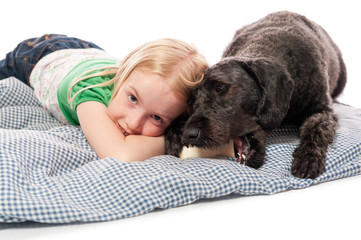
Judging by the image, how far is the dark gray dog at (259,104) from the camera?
1804mm

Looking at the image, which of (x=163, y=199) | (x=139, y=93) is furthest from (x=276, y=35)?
(x=163, y=199)

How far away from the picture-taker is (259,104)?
1892 millimetres

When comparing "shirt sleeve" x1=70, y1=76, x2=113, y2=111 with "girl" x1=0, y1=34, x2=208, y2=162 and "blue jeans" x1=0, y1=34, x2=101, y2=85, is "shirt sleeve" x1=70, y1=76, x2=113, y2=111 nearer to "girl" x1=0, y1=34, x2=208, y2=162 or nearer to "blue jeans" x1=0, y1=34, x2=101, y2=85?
"girl" x1=0, y1=34, x2=208, y2=162

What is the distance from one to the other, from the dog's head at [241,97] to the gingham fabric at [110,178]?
7.3 inches

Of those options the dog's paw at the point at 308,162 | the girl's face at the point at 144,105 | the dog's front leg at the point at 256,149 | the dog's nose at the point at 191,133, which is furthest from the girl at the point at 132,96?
the dog's paw at the point at 308,162

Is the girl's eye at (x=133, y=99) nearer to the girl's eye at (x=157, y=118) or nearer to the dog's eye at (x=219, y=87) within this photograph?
the girl's eye at (x=157, y=118)

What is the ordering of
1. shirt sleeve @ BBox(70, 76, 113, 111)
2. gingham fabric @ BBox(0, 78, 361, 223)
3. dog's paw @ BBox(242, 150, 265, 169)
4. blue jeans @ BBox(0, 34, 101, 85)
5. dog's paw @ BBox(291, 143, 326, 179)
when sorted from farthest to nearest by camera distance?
blue jeans @ BBox(0, 34, 101, 85)
shirt sleeve @ BBox(70, 76, 113, 111)
dog's paw @ BBox(242, 150, 265, 169)
dog's paw @ BBox(291, 143, 326, 179)
gingham fabric @ BBox(0, 78, 361, 223)

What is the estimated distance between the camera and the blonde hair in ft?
6.52

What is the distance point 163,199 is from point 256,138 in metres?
0.66

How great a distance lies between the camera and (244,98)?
6.11 ft

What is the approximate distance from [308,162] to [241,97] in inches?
17.1

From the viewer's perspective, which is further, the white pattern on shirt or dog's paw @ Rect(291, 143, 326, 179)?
the white pattern on shirt

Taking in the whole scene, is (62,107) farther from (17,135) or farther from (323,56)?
(323,56)

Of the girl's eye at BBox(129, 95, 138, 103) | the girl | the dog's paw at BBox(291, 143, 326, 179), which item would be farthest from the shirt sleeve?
the dog's paw at BBox(291, 143, 326, 179)
